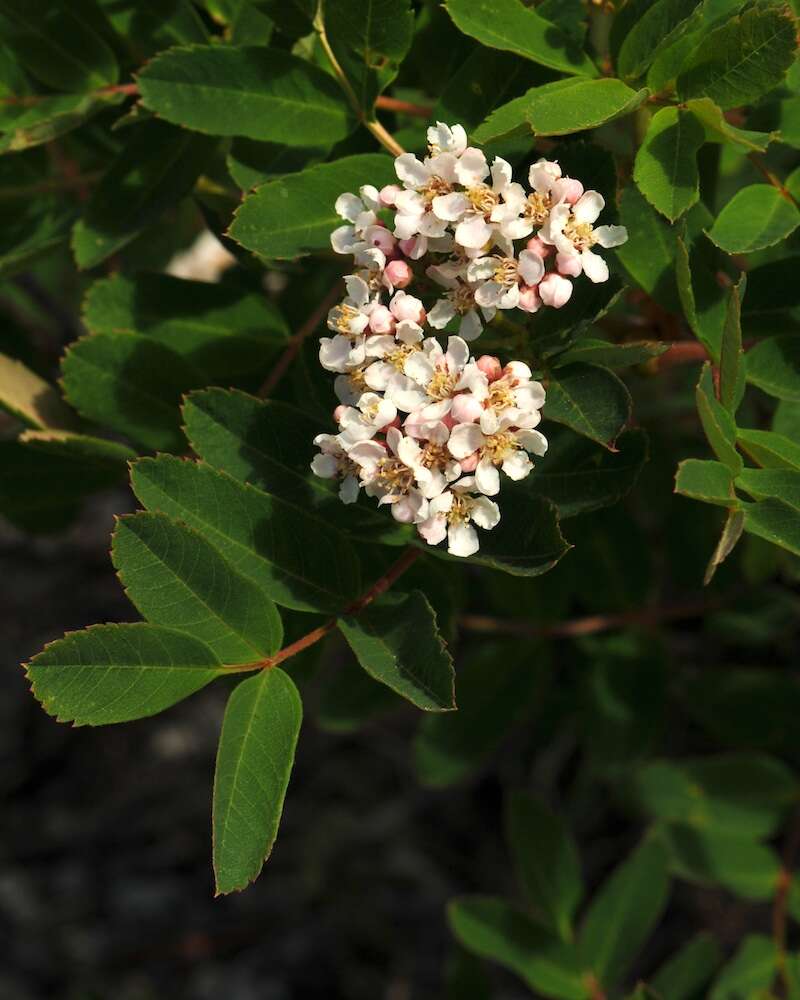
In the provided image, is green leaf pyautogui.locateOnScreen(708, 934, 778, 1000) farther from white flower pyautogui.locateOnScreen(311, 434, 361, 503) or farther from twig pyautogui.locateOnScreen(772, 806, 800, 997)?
white flower pyautogui.locateOnScreen(311, 434, 361, 503)

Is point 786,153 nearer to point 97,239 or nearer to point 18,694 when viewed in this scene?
point 97,239

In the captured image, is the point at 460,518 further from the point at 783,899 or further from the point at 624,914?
the point at 783,899

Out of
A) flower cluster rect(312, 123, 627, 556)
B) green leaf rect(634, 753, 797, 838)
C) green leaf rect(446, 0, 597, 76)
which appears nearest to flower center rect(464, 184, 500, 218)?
flower cluster rect(312, 123, 627, 556)

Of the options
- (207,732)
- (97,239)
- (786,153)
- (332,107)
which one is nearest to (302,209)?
(332,107)

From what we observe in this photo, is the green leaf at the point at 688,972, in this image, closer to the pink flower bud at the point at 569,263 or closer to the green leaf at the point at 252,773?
the green leaf at the point at 252,773

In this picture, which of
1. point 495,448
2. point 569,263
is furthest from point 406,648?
point 569,263

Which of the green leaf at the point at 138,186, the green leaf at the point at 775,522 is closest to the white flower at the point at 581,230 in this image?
the green leaf at the point at 775,522

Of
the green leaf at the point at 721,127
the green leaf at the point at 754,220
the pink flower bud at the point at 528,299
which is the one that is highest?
the green leaf at the point at 721,127
